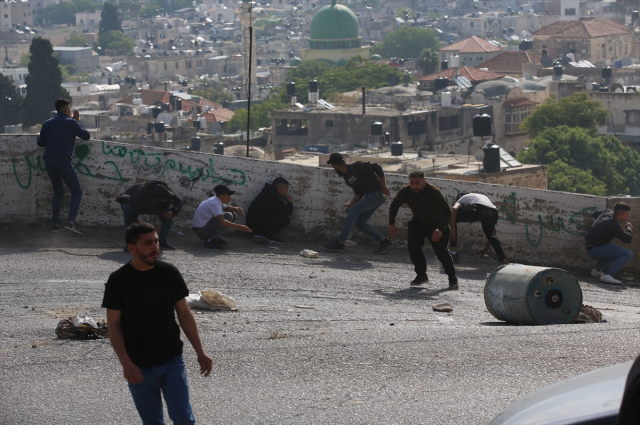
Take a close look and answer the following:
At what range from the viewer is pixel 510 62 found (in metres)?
95.2

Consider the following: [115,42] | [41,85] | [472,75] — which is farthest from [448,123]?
[115,42]

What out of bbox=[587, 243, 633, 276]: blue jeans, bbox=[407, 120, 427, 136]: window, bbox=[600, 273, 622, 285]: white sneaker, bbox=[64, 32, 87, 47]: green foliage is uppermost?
bbox=[64, 32, 87, 47]: green foliage

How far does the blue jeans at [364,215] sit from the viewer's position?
11703 millimetres

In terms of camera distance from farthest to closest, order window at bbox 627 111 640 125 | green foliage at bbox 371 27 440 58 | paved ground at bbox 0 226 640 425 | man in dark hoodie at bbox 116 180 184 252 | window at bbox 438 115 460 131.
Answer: green foliage at bbox 371 27 440 58 → window at bbox 438 115 460 131 → window at bbox 627 111 640 125 → man in dark hoodie at bbox 116 180 184 252 → paved ground at bbox 0 226 640 425

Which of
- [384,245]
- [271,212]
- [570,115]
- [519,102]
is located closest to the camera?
[384,245]

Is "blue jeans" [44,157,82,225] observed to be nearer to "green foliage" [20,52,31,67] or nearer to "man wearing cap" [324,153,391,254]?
"man wearing cap" [324,153,391,254]

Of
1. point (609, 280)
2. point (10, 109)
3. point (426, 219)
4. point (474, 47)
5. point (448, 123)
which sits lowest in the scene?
point (609, 280)

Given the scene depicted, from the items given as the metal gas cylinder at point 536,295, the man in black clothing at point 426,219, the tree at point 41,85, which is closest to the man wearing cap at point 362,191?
the man in black clothing at point 426,219

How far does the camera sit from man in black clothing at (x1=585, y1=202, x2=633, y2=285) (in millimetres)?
11383

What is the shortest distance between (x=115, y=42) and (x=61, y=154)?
156 m

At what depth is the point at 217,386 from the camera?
6.55m

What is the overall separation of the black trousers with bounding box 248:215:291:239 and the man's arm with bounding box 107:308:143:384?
7.11 metres

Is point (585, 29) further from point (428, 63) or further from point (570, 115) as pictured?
point (570, 115)

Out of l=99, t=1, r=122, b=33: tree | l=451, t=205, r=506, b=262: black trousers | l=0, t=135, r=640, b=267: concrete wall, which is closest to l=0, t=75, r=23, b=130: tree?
l=0, t=135, r=640, b=267: concrete wall
